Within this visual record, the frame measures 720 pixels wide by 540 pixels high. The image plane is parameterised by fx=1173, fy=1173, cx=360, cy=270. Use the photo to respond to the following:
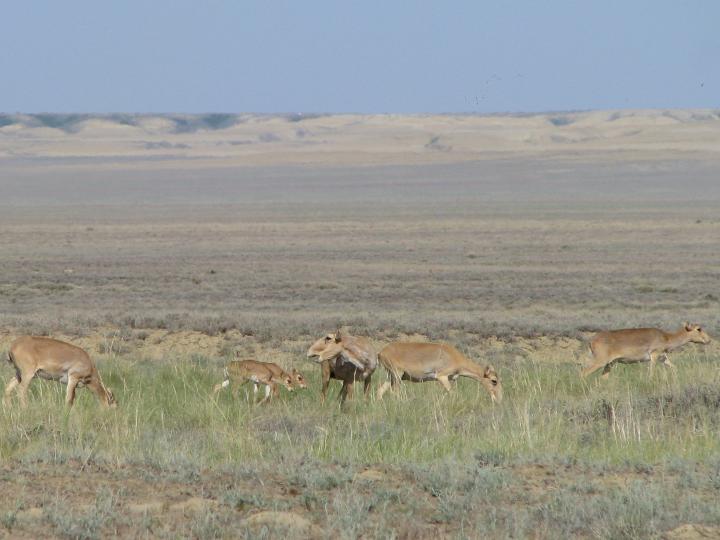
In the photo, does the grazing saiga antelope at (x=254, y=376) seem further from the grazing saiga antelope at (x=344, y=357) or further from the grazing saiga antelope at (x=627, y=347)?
the grazing saiga antelope at (x=627, y=347)

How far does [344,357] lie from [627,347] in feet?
14.9

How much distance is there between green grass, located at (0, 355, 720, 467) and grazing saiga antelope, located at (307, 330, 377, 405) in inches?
10.8

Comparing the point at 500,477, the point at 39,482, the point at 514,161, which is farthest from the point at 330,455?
the point at 514,161

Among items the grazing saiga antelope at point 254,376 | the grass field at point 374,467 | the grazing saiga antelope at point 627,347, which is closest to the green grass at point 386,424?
the grass field at point 374,467

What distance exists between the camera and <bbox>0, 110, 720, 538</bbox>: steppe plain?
254 inches

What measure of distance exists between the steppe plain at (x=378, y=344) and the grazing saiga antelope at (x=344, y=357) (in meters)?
0.33

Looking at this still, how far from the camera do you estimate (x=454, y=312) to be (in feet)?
86.5

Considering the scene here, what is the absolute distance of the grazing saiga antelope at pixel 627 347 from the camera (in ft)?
47.6

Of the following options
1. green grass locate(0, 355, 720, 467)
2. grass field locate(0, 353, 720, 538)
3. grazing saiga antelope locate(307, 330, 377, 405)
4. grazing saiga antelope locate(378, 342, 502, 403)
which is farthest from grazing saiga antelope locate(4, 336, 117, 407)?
grazing saiga antelope locate(378, 342, 502, 403)

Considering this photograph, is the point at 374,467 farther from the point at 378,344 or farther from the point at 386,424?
the point at 378,344

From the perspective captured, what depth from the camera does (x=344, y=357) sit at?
1183cm

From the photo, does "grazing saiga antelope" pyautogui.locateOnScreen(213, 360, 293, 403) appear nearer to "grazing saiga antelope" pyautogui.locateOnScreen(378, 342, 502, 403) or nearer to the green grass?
the green grass

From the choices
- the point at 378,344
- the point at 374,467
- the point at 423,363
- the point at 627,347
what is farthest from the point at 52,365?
the point at 378,344

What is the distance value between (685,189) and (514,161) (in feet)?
132
